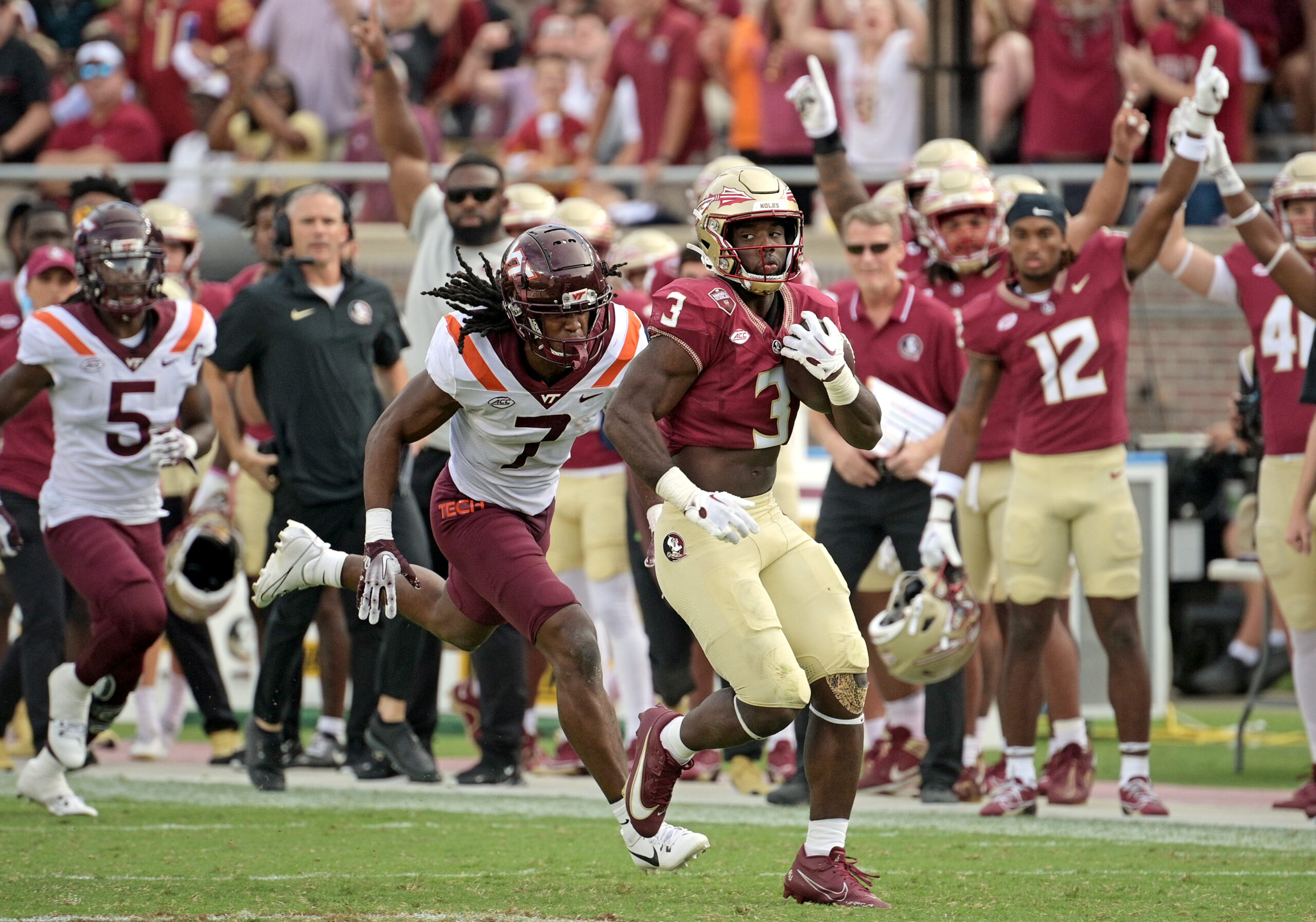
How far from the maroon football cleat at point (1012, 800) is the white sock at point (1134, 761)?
13.5 inches

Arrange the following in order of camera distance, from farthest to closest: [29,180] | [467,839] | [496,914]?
[29,180] → [467,839] → [496,914]

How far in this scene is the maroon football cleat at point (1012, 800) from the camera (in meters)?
7.28

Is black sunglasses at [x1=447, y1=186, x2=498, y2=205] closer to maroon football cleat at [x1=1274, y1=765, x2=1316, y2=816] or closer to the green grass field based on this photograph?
the green grass field

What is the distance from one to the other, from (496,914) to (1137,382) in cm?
821

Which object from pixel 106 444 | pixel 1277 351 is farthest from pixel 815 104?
pixel 106 444

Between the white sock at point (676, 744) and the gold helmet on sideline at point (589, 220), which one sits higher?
the gold helmet on sideline at point (589, 220)

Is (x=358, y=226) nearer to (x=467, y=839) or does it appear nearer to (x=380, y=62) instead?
(x=380, y=62)

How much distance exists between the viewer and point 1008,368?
7.41 metres

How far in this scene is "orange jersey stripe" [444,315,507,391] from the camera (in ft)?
18.8

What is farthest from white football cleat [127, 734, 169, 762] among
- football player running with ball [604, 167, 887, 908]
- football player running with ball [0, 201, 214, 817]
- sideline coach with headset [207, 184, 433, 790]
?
football player running with ball [604, 167, 887, 908]

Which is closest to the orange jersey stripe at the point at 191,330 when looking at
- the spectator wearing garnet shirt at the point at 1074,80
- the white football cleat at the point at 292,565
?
the white football cleat at the point at 292,565

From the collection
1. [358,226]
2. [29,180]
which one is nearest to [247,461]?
[358,226]

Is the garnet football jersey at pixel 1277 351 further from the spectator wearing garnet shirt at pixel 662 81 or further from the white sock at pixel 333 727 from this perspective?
the spectator wearing garnet shirt at pixel 662 81

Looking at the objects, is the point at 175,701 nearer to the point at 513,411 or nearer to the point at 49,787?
the point at 49,787
